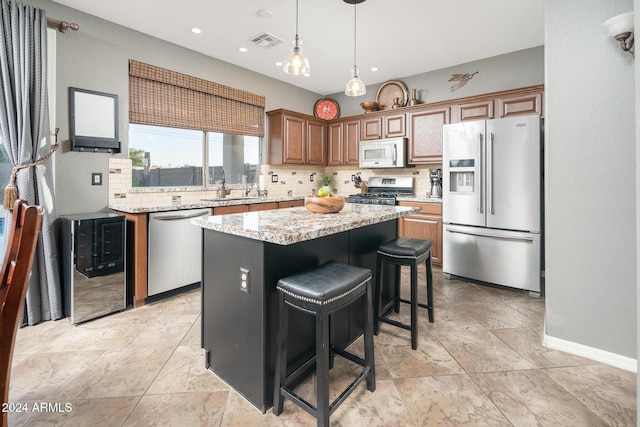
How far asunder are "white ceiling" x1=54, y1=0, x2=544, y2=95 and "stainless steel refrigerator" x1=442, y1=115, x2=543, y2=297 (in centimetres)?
100

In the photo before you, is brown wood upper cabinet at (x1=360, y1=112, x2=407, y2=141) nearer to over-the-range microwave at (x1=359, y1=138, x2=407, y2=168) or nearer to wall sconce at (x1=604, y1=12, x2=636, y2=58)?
over-the-range microwave at (x1=359, y1=138, x2=407, y2=168)

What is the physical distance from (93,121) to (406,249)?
10.2ft

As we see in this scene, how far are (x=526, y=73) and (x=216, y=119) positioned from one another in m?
3.93

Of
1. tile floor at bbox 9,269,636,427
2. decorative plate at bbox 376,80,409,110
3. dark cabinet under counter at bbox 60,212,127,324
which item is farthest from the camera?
decorative plate at bbox 376,80,409,110

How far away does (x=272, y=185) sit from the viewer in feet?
16.3

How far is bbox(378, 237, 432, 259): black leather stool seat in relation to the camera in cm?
221

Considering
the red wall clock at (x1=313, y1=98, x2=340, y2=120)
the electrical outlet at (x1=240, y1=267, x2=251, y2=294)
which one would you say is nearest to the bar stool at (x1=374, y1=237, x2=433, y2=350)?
the electrical outlet at (x1=240, y1=267, x2=251, y2=294)

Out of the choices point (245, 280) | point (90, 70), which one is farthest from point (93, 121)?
point (245, 280)

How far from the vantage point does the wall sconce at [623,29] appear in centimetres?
173

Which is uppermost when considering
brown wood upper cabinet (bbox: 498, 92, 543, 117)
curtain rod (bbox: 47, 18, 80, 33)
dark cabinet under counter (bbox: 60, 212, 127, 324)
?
curtain rod (bbox: 47, 18, 80, 33)

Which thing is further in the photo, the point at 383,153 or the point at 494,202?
the point at 383,153

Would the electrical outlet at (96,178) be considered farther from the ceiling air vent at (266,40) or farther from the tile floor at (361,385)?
the ceiling air vent at (266,40)

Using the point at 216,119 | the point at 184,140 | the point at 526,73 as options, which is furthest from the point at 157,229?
the point at 526,73

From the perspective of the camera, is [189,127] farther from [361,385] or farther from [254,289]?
[361,385]
